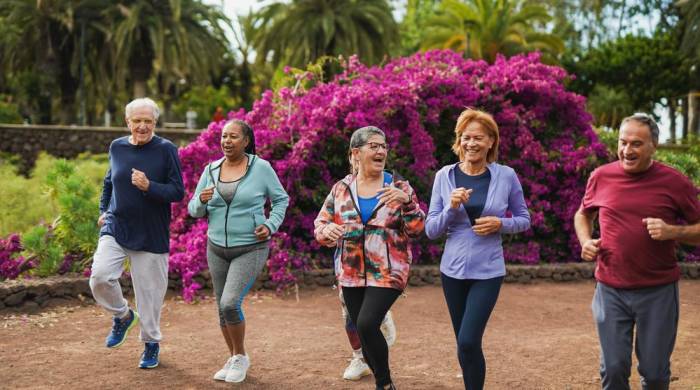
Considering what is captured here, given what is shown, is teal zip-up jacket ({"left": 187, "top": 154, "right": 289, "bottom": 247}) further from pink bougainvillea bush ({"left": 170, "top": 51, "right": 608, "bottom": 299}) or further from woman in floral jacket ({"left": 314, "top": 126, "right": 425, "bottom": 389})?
pink bougainvillea bush ({"left": 170, "top": 51, "right": 608, "bottom": 299})

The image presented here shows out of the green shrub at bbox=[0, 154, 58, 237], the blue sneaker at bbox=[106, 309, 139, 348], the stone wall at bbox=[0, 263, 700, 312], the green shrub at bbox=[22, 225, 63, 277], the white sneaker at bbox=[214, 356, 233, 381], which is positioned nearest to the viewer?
the white sneaker at bbox=[214, 356, 233, 381]

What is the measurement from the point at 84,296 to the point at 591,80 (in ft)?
94.3

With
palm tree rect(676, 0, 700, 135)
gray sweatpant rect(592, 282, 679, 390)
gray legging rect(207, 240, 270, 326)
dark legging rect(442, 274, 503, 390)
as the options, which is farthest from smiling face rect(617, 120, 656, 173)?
palm tree rect(676, 0, 700, 135)

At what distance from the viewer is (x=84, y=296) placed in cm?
812

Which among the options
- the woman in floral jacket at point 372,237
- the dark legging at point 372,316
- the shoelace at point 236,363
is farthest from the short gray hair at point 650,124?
the shoelace at point 236,363

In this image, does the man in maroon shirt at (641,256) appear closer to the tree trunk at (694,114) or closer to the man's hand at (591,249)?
the man's hand at (591,249)

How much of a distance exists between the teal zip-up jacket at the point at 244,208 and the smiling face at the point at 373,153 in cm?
84

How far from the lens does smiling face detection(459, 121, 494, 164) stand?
4109 millimetres

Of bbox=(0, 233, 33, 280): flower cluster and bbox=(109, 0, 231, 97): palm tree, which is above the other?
bbox=(109, 0, 231, 97): palm tree

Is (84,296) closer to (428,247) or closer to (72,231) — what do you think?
(72,231)

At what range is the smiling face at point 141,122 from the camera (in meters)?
5.00

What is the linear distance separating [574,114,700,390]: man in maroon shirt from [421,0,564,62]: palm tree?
72.9 ft

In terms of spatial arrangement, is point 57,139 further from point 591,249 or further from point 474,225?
point 591,249

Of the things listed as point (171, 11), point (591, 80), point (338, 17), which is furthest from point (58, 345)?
point (591, 80)
